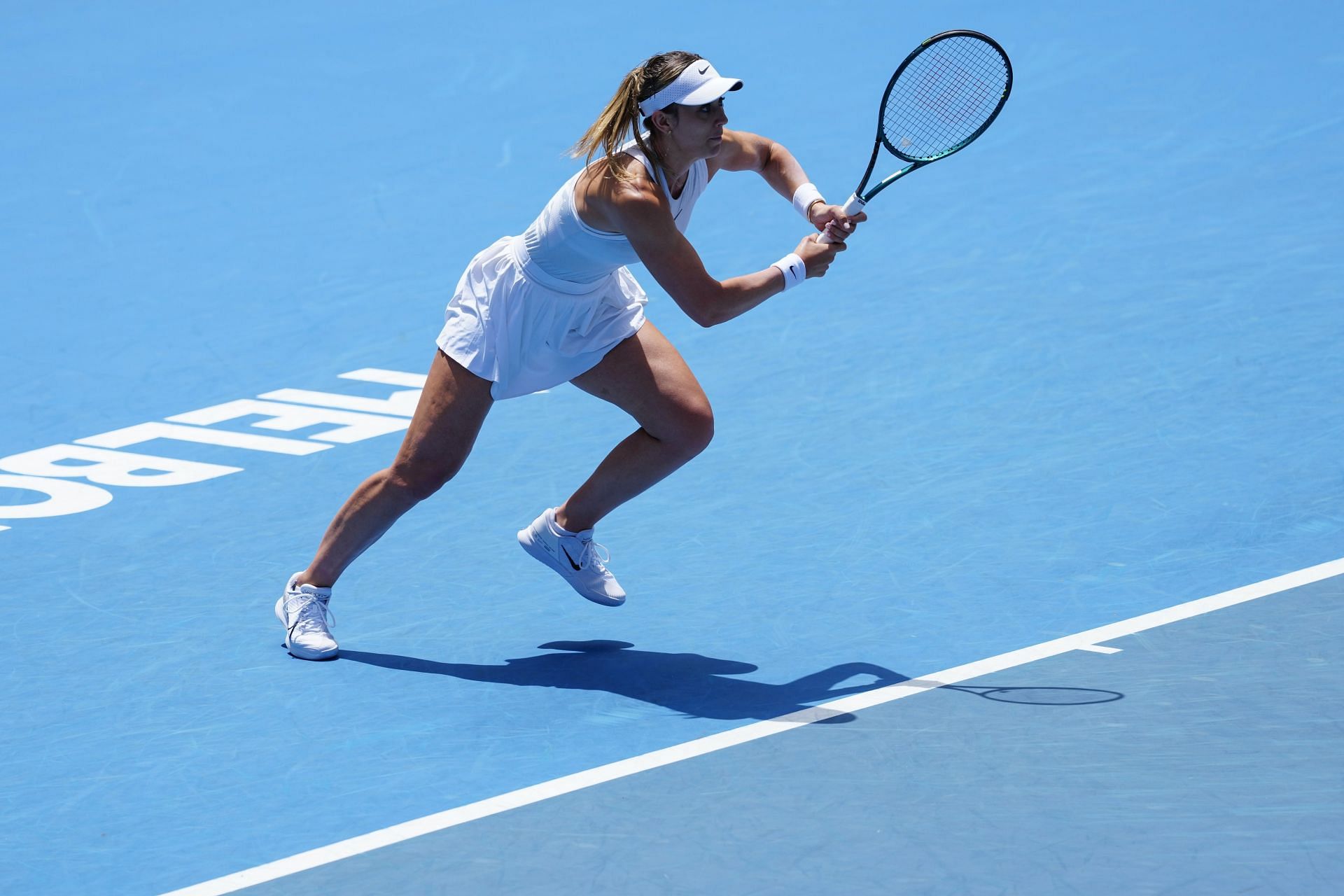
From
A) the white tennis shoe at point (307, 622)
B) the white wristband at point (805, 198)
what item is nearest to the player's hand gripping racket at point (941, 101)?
the white wristband at point (805, 198)

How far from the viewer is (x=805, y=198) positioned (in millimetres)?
5418

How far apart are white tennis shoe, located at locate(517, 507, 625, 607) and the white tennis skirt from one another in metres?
0.47

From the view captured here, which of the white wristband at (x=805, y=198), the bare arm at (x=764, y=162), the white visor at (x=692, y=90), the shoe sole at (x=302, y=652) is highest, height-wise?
the white visor at (x=692, y=90)

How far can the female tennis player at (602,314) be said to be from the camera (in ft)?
16.2

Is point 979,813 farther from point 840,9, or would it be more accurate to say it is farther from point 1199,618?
point 840,9

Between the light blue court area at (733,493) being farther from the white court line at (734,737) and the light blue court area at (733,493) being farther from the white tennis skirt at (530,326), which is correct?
the white tennis skirt at (530,326)

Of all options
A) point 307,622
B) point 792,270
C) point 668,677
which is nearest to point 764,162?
point 792,270

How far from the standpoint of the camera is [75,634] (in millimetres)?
5691

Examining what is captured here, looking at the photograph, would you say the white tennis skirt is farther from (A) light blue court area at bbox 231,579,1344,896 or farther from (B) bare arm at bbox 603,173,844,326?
(A) light blue court area at bbox 231,579,1344,896

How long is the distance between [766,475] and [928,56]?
1.72 metres

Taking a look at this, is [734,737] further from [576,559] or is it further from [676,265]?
[676,265]

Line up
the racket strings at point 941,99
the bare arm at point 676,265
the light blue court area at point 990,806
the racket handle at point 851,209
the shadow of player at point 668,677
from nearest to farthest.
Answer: the light blue court area at point 990,806, the bare arm at point 676,265, the shadow of player at point 668,677, the racket handle at point 851,209, the racket strings at point 941,99

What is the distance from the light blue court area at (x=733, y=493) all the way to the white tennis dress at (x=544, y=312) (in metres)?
0.88

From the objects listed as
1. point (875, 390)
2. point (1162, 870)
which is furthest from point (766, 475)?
point (1162, 870)
